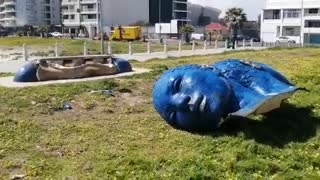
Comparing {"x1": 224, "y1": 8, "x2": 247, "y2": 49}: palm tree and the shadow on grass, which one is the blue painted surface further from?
{"x1": 224, "y1": 8, "x2": 247, "y2": 49}: palm tree

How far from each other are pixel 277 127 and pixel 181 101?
212 centimetres

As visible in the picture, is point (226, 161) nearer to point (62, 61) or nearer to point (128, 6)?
point (62, 61)

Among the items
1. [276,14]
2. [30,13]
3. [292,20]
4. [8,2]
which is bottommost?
[292,20]

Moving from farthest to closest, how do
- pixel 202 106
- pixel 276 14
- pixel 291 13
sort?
pixel 276 14
pixel 291 13
pixel 202 106

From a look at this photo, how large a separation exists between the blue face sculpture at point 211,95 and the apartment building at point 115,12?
9315 cm

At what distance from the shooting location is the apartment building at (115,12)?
355 ft

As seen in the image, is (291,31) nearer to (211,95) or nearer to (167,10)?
(167,10)

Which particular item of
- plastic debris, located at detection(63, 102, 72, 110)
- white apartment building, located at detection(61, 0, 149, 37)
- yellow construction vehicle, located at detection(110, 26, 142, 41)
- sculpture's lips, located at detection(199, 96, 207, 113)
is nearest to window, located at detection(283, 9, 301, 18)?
yellow construction vehicle, located at detection(110, 26, 142, 41)

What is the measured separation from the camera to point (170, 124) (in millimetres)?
10125

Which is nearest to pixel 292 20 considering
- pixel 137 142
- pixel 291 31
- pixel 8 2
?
pixel 291 31

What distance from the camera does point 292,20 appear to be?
258ft

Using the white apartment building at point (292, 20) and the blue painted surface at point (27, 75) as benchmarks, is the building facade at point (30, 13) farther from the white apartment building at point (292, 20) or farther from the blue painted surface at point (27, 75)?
the blue painted surface at point (27, 75)

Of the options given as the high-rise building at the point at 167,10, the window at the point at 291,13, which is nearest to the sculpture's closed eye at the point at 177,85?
the window at the point at 291,13

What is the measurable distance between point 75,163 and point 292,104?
6.14 meters
